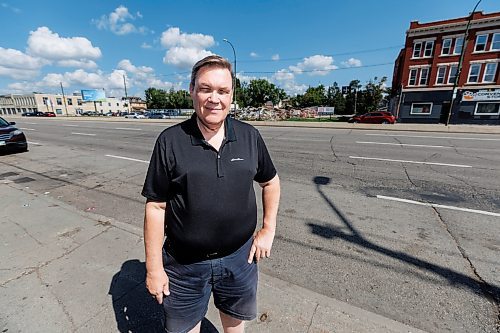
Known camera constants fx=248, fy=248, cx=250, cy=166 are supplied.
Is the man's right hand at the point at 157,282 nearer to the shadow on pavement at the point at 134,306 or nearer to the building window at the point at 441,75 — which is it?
the shadow on pavement at the point at 134,306

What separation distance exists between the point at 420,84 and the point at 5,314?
34200mm

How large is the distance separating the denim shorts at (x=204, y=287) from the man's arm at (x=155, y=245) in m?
0.06

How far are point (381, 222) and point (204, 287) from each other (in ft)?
10.9

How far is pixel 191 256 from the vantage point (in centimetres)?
143

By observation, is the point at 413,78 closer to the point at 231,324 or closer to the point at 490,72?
the point at 490,72

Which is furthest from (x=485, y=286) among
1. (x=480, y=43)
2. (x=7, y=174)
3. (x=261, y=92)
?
(x=261, y=92)

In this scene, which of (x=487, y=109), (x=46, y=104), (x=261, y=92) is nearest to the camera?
(x=487, y=109)

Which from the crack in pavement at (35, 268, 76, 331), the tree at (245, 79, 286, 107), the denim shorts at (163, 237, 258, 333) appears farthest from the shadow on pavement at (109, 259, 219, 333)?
the tree at (245, 79, 286, 107)

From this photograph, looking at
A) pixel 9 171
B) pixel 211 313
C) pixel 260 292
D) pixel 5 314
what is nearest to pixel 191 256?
pixel 211 313

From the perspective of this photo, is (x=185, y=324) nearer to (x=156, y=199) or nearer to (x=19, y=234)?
(x=156, y=199)

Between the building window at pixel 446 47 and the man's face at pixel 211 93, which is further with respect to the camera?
the building window at pixel 446 47

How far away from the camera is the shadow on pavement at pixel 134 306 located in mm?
2051

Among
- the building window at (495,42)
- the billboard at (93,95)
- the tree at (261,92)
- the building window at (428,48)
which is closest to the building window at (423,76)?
the building window at (428,48)

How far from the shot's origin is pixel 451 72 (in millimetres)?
25547
